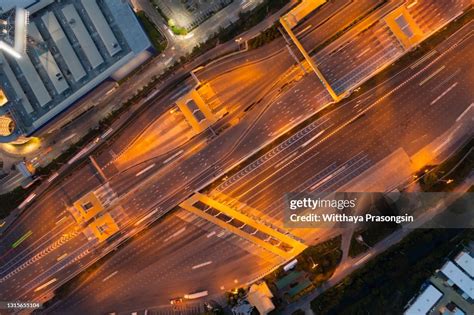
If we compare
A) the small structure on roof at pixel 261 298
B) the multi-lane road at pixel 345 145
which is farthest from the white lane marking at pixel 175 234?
the small structure on roof at pixel 261 298

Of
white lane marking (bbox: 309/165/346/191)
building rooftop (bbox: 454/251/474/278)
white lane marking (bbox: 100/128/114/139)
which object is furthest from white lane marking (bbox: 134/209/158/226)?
building rooftop (bbox: 454/251/474/278)

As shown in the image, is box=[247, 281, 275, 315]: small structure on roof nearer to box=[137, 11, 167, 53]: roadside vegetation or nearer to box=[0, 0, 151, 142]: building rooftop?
box=[0, 0, 151, 142]: building rooftop

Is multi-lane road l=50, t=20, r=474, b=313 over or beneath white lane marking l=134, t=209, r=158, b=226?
beneath

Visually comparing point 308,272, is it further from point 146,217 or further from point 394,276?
point 146,217

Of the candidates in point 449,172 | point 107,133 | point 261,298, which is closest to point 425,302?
point 449,172

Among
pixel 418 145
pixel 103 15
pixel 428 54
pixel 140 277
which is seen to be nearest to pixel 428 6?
pixel 428 54

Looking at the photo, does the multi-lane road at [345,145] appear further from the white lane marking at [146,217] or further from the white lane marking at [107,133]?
the white lane marking at [107,133]
